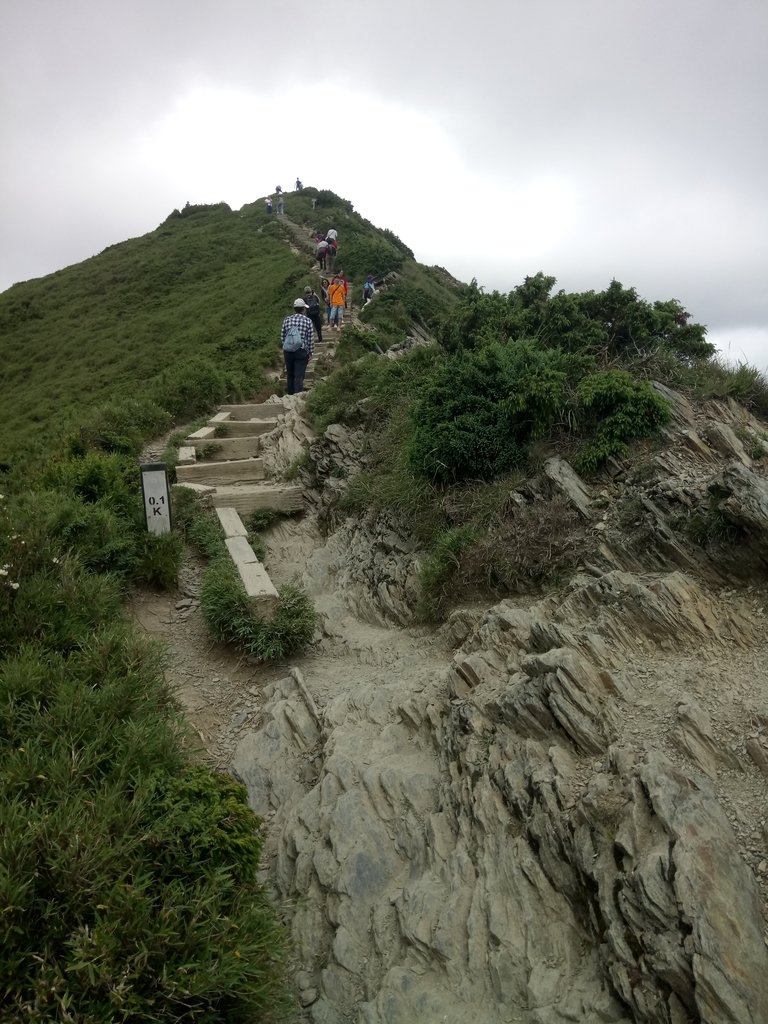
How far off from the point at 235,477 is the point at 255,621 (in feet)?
17.4

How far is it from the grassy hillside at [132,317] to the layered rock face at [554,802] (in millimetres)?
11150

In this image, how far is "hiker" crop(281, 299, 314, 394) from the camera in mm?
14297

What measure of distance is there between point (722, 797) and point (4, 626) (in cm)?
554

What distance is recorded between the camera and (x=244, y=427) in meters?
13.7

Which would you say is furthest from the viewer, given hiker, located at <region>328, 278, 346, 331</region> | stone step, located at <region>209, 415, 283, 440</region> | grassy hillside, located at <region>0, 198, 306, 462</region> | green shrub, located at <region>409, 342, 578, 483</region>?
hiker, located at <region>328, 278, 346, 331</region>

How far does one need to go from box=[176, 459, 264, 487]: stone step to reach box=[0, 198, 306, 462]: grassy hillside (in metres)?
4.11

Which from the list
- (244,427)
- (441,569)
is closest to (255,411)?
(244,427)

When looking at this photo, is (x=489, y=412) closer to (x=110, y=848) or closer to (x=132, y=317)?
(x=110, y=848)

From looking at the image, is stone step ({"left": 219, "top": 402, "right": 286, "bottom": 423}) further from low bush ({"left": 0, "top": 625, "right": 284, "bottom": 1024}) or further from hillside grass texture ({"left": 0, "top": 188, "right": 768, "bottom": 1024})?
low bush ({"left": 0, "top": 625, "right": 284, "bottom": 1024})

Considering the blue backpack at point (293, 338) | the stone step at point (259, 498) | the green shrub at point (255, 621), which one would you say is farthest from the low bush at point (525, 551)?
the blue backpack at point (293, 338)

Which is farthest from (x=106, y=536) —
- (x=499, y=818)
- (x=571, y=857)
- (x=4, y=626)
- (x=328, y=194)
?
(x=328, y=194)

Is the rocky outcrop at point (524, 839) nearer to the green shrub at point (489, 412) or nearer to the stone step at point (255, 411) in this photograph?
the green shrub at point (489, 412)

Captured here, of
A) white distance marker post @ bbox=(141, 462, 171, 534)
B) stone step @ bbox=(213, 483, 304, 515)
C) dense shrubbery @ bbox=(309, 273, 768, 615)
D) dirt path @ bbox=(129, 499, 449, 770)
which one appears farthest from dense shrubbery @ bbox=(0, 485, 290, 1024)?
stone step @ bbox=(213, 483, 304, 515)

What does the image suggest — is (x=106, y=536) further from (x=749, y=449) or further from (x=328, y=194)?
(x=328, y=194)
